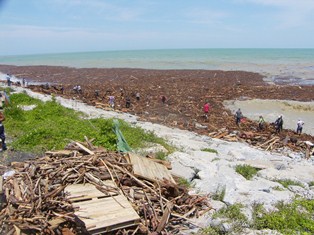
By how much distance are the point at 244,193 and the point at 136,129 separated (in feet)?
25.3

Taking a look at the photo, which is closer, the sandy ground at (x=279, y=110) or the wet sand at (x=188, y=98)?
the wet sand at (x=188, y=98)

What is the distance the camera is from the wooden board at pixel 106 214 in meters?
6.03

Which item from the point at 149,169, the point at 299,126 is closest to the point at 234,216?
the point at 149,169

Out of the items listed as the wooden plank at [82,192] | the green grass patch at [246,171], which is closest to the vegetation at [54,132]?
the green grass patch at [246,171]

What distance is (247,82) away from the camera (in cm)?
4216

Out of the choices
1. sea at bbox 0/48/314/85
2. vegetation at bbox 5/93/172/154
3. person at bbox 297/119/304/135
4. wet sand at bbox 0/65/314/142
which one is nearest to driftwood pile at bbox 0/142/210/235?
vegetation at bbox 5/93/172/154

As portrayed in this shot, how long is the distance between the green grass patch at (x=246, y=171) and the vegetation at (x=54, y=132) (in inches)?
122

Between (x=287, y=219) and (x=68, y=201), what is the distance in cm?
503

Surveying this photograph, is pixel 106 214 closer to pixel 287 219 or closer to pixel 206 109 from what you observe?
pixel 287 219

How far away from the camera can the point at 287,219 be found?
725 centimetres

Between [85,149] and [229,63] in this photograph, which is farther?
[229,63]

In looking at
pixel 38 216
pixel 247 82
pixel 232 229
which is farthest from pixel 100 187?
pixel 247 82

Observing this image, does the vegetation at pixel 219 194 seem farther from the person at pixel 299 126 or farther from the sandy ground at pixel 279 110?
the sandy ground at pixel 279 110

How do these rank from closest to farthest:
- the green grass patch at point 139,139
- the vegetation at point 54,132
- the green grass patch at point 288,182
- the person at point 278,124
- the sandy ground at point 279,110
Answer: the green grass patch at point 288,182 < the vegetation at point 54,132 < the green grass patch at point 139,139 < the person at point 278,124 < the sandy ground at point 279,110
